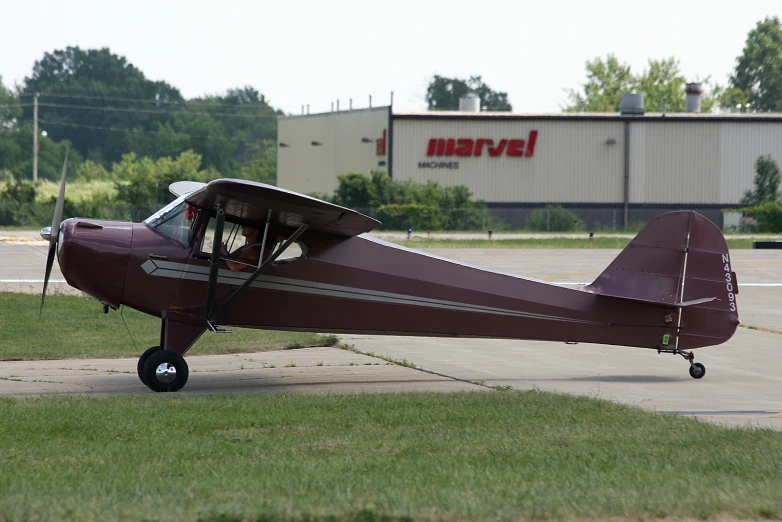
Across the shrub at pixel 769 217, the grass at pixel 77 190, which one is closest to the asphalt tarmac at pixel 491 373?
the shrub at pixel 769 217

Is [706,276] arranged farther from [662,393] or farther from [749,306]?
[749,306]

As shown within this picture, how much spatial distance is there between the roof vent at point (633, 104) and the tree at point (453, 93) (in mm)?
71007

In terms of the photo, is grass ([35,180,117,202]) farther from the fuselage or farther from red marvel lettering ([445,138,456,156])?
the fuselage

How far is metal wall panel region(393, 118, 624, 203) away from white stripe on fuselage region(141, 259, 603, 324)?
4853 centimetres

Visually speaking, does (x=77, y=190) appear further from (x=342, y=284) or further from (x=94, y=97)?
(x=342, y=284)

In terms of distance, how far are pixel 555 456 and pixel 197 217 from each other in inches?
217

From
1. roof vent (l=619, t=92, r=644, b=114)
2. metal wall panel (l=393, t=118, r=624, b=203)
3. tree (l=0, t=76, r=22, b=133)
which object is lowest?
metal wall panel (l=393, t=118, r=624, b=203)

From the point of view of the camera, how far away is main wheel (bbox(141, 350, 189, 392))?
35.8 ft

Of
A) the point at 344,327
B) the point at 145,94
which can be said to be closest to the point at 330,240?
the point at 344,327

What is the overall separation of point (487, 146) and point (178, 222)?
49.7m

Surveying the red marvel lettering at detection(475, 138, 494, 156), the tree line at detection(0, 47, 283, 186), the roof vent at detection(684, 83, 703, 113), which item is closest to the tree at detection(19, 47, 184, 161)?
the tree line at detection(0, 47, 283, 186)

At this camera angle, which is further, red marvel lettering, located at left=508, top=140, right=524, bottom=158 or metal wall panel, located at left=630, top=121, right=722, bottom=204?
metal wall panel, located at left=630, top=121, right=722, bottom=204

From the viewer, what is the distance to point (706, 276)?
39.9ft

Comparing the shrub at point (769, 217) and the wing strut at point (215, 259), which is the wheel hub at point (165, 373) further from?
the shrub at point (769, 217)
